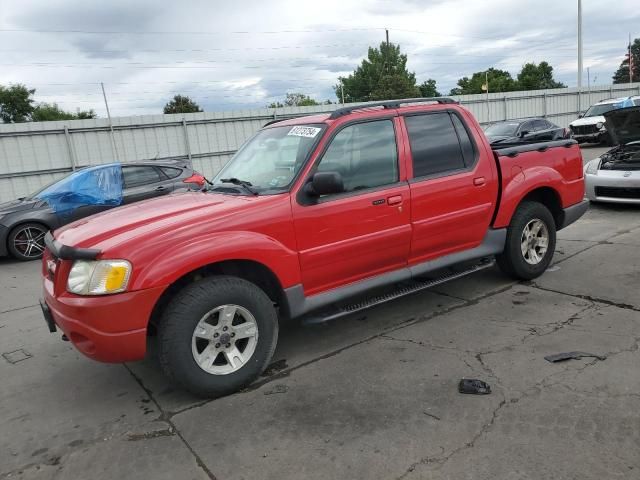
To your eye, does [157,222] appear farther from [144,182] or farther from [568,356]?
[144,182]

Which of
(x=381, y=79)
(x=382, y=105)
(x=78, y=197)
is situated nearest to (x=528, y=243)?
(x=382, y=105)

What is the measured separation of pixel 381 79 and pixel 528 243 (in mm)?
57352

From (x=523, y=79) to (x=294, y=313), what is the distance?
86530 millimetres

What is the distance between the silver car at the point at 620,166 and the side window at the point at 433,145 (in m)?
5.17

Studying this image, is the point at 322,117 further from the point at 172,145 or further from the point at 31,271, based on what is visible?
the point at 172,145

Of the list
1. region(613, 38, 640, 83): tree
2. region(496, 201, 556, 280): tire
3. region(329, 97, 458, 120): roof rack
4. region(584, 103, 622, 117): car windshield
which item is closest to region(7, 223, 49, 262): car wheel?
region(329, 97, 458, 120): roof rack

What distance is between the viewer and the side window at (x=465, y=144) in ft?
14.8

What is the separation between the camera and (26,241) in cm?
845

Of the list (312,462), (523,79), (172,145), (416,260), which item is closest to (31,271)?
(416,260)

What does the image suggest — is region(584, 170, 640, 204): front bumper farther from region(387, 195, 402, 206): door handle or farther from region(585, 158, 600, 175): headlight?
region(387, 195, 402, 206): door handle

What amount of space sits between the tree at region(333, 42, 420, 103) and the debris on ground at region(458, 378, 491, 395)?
53.3 m

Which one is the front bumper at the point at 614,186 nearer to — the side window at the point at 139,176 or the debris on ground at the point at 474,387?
the debris on ground at the point at 474,387

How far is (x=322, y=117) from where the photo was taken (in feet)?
13.2

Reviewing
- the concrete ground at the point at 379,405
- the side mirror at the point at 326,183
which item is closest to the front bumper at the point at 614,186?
the concrete ground at the point at 379,405
